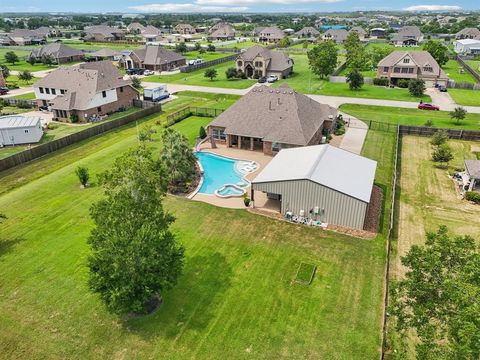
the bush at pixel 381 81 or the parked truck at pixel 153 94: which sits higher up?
the parked truck at pixel 153 94

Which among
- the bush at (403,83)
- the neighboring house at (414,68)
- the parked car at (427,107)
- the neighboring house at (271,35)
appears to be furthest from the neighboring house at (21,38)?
the parked car at (427,107)

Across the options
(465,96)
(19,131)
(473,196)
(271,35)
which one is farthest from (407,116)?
(271,35)

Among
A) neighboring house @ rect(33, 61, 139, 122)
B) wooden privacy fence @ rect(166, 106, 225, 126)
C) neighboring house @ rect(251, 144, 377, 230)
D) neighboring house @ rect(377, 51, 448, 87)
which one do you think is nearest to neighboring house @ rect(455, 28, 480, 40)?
neighboring house @ rect(377, 51, 448, 87)

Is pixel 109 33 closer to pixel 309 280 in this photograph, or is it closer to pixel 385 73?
pixel 385 73

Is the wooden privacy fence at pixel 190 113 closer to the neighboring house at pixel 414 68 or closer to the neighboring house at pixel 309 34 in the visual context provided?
the neighboring house at pixel 414 68

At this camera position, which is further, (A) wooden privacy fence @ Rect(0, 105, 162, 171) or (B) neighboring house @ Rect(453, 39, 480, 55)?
(B) neighboring house @ Rect(453, 39, 480, 55)

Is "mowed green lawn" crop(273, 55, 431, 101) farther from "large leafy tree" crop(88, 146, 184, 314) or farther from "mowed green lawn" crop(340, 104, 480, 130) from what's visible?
"large leafy tree" crop(88, 146, 184, 314)
